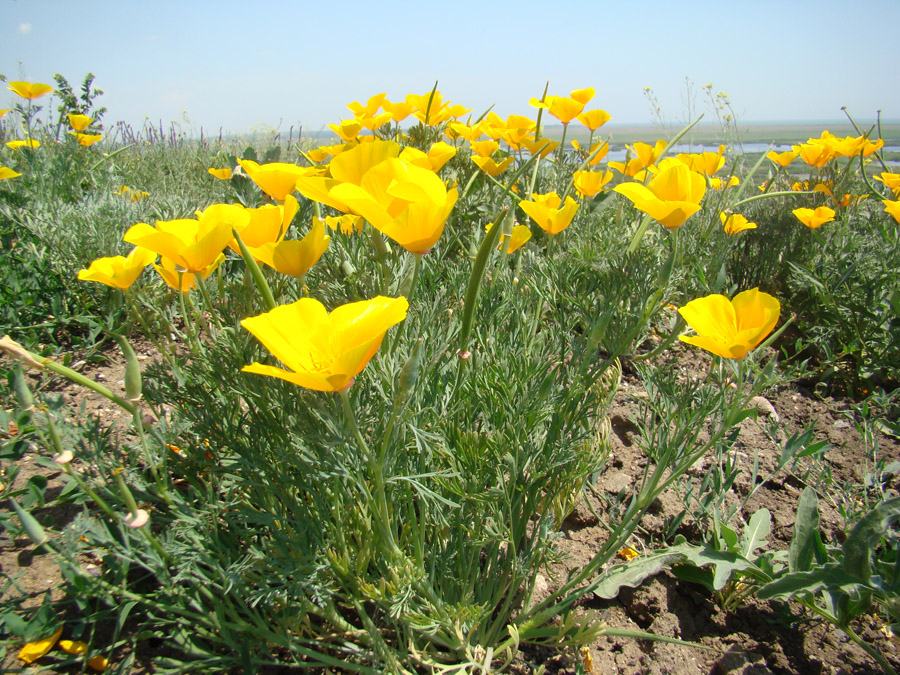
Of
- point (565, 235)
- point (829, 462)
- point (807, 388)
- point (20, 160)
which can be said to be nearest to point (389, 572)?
point (829, 462)

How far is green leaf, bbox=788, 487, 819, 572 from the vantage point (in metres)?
1.36

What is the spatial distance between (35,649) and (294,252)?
1.12 meters


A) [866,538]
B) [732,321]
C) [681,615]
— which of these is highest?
[732,321]

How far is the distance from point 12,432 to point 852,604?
2.52 m

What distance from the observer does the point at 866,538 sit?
3.79 feet

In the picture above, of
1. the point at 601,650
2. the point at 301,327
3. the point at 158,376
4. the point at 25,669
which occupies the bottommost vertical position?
the point at 601,650

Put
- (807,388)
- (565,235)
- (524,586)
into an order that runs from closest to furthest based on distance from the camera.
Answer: (524,586) → (807,388) → (565,235)

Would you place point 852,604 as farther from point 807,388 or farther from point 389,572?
point 807,388

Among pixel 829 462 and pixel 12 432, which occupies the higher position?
pixel 12 432

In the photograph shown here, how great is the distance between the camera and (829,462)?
6.85 feet

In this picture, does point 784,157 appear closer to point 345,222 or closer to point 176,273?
point 345,222

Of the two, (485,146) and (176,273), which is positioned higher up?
(485,146)

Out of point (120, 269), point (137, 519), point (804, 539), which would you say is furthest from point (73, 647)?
point (804, 539)

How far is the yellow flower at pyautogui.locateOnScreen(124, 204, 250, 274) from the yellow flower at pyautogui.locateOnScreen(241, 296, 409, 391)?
26 centimetres
